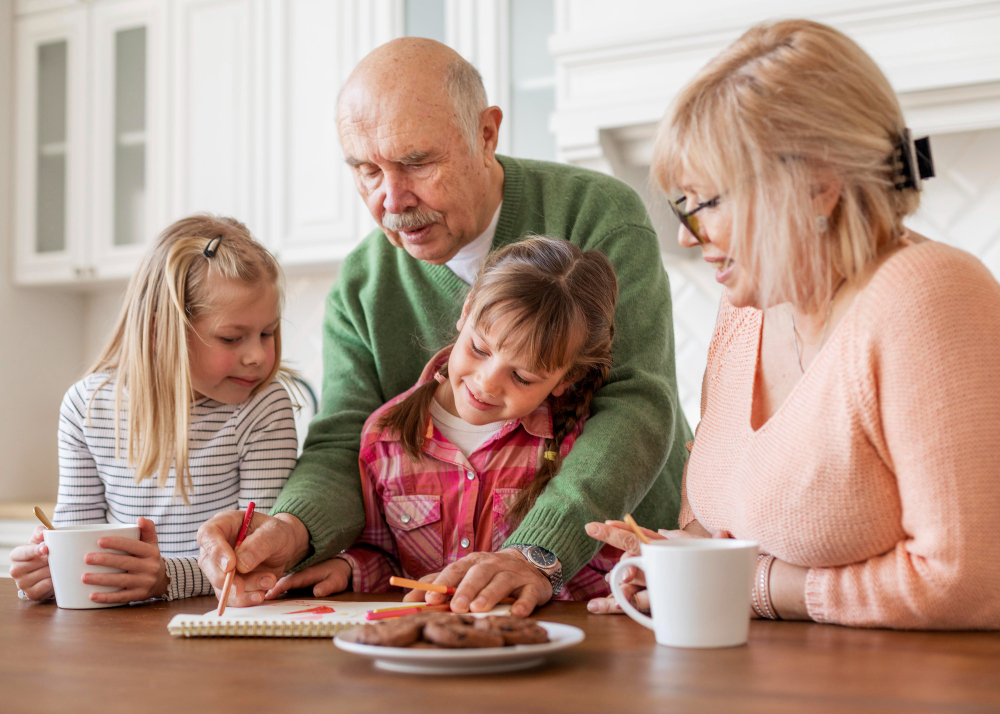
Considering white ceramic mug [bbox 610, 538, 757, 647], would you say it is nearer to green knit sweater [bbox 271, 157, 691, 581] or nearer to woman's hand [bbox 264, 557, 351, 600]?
green knit sweater [bbox 271, 157, 691, 581]

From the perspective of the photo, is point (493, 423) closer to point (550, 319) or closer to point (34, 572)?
point (550, 319)

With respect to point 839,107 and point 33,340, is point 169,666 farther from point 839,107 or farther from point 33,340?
point 33,340

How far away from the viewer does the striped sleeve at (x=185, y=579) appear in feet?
3.99

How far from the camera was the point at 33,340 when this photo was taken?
142 inches

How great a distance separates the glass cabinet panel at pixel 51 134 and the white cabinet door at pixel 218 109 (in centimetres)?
51

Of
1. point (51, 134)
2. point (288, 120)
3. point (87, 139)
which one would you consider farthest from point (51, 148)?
point (288, 120)

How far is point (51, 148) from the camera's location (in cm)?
354

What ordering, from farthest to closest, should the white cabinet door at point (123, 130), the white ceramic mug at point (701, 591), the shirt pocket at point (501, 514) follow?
the white cabinet door at point (123, 130) → the shirt pocket at point (501, 514) → the white ceramic mug at point (701, 591)

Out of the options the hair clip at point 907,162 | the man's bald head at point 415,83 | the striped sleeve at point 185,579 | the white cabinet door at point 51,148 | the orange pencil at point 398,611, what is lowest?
the striped sleeve at point 185,579

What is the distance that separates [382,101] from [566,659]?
898mm

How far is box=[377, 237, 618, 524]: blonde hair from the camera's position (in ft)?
4.27

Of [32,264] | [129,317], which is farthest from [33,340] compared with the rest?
[129,317]

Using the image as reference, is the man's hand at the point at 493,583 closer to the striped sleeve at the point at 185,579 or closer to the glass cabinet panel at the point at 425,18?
the striped sleeve at the point at 185,579

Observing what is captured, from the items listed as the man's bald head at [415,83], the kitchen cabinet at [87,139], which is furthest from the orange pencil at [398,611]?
the kitchen cabinet at [87,139]
